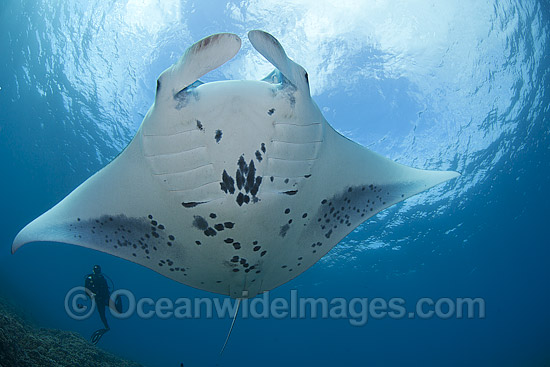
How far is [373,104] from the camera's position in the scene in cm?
1127

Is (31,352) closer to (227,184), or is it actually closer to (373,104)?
(227,184)

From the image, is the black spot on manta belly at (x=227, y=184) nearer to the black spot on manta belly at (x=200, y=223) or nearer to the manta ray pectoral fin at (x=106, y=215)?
the black spot on manta belly at (x=200, y=223)

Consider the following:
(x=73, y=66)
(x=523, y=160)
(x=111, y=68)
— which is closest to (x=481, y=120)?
(x=523, y=160)

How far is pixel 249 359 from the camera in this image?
63.5m

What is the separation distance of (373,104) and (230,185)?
1035 cm

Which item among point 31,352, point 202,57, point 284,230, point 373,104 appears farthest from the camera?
point 373,104

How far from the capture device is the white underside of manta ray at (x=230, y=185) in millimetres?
1854

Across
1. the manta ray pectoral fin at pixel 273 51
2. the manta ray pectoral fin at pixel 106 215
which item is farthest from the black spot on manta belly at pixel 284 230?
the manta ray pectoral fin at pixel 273 51

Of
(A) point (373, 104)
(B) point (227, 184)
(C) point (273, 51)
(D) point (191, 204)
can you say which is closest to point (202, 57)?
(C) point (273, 51)

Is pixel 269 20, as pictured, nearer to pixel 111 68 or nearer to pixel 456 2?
pixel 456 2

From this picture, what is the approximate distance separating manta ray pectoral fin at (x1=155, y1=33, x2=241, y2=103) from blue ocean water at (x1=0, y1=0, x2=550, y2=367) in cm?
827

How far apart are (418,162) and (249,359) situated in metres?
62.9

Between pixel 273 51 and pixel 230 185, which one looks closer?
pixel 273 51

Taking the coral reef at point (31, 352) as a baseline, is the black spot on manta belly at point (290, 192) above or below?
above
